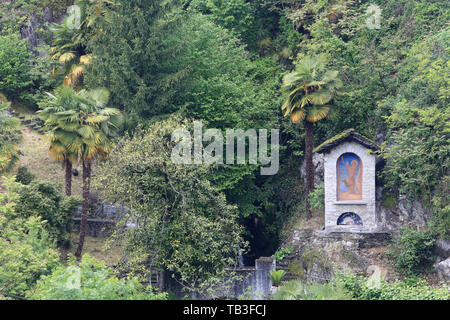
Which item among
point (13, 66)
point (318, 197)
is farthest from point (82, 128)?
point (13, 66)

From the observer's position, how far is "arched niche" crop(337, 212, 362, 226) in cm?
2512

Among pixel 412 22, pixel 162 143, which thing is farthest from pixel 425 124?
pixel 162 143

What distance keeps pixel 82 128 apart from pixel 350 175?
1158 cm

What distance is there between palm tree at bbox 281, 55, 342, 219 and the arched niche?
3097mm

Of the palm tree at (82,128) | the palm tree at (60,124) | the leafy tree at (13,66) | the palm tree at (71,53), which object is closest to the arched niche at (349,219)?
the palm tree at (82,128)

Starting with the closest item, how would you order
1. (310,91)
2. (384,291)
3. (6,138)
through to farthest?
(384,291) → (310,91) → (6,138)

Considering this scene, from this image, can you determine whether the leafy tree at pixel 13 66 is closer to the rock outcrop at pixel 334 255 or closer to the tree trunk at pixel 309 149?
the tree trunk at pixel 309 149

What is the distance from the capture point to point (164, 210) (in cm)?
2142

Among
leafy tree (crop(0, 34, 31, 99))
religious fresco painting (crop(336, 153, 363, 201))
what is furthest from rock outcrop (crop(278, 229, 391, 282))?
leafy tree (crop(0, 34, 31, 99))

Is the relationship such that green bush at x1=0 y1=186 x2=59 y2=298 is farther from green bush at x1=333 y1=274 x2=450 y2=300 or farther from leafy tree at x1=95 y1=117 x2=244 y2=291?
green bush at x1=333 y1=274 x2=450 y2=300

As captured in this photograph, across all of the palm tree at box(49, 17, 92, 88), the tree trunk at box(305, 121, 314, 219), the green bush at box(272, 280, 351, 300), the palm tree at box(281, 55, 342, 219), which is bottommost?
the green bush at box(272, 280, 351, 300)

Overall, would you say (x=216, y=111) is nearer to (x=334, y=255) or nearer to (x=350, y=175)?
(x=350, y=175)

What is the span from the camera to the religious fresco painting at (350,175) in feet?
82.1

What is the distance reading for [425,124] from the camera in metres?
23.6
